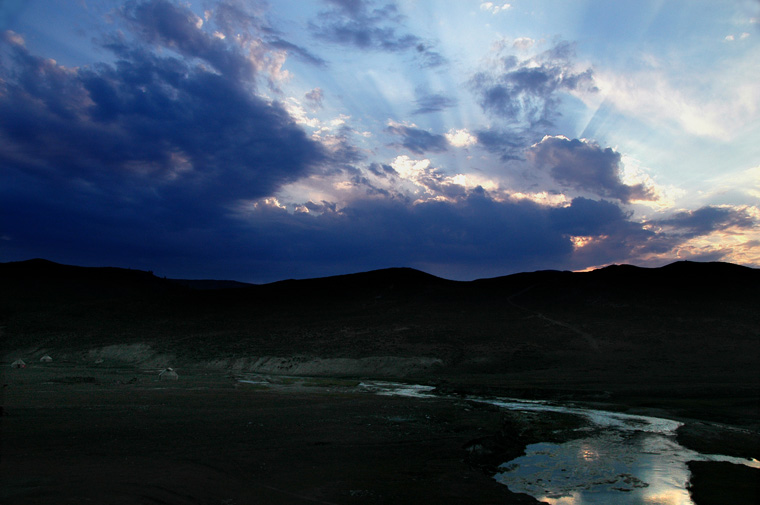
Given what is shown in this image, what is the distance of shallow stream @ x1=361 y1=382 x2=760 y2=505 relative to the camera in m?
11.4

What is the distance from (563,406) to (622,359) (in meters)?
21.4

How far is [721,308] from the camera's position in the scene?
209ft

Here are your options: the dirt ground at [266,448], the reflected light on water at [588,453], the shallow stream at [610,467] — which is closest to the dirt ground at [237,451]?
the dirt ground at [266,448]

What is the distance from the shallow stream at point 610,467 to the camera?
37.4 ft

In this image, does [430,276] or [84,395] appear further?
[430,276]

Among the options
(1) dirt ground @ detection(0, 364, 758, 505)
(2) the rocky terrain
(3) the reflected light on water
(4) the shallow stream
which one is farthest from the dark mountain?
(3) the reflected light on water

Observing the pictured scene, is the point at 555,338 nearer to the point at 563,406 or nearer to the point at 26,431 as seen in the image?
the point at 563,406

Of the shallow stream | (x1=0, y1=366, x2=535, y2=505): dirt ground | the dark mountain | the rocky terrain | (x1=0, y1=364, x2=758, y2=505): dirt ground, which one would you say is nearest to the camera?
(x1=0, y1=366, x2=535, y2=505): dirt ground

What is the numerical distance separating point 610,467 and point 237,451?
34.6 feet

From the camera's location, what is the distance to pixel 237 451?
13328 mm

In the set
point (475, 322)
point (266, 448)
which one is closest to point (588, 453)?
point (266, 448)

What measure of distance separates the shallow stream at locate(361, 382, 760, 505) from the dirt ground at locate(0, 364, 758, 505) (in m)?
0.62

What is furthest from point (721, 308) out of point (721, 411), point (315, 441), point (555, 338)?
point (315, 441)

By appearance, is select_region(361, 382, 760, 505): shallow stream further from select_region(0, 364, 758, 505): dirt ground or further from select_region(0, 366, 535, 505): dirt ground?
select_region(0, 366, 535, 505): dirt ground
